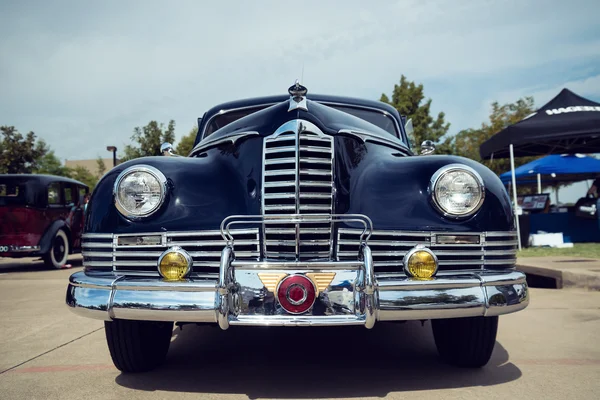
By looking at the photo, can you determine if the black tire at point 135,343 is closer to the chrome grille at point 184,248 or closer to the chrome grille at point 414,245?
the chrome grille at point 184,248

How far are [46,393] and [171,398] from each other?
27.8 inches

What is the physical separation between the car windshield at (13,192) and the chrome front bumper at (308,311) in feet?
25.5

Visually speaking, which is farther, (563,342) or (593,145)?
(593,145)

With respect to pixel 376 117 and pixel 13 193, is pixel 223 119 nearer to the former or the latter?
pixel 376 117

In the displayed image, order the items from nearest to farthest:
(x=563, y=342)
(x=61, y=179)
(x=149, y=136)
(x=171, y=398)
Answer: (x=171, y=398)
(x=563, y=342)
(x=61, y=179)
(x=149, y=136)

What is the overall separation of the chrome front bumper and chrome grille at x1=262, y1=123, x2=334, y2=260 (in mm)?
302

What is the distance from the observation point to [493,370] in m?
2.84

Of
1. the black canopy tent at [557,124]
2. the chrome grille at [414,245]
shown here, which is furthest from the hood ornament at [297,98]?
the black canopy tent at [557,124]

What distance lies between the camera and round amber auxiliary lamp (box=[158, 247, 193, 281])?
2412 millimetres

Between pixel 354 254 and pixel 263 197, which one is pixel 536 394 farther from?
pixel 263 197

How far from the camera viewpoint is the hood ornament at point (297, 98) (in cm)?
273

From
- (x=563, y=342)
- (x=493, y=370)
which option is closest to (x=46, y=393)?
(x=493, y=370)

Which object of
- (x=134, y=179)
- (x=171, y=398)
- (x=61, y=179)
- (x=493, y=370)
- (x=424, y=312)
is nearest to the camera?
(x=424, y=312)

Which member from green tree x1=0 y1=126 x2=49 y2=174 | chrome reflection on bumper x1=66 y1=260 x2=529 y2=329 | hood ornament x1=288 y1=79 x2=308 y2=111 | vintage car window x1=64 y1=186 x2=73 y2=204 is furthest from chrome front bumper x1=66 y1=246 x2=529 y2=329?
green tree x1=0 y1=126 x2=49 y2=174
